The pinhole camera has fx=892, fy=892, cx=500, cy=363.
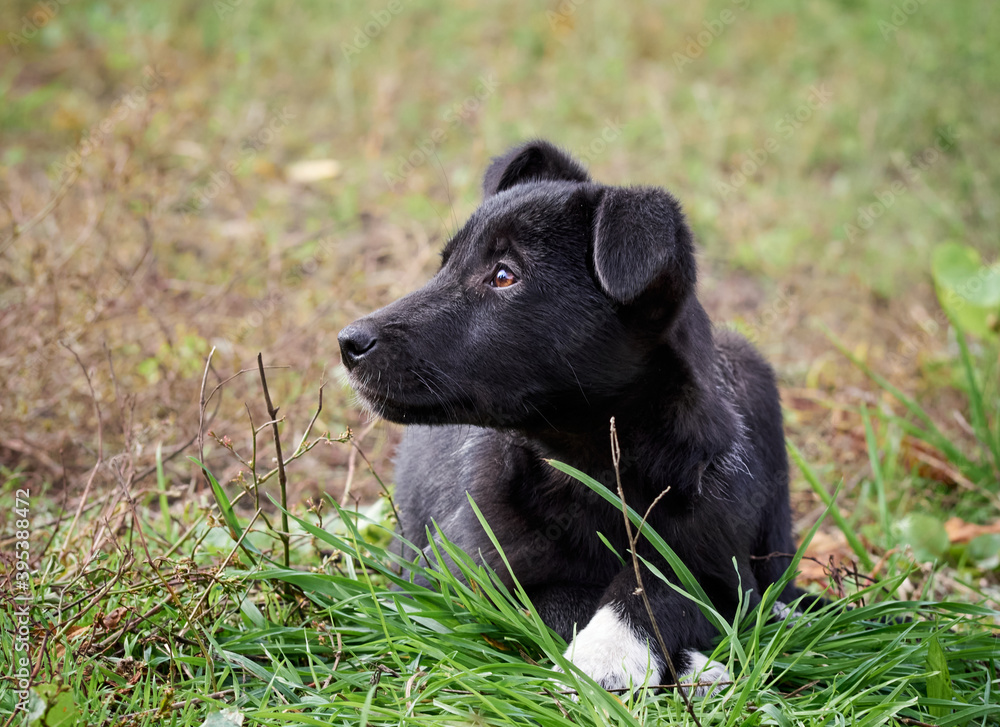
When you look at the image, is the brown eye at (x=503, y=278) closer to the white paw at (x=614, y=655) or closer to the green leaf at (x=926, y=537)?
the white paw at (x=614, y=655)

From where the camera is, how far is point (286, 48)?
905cm

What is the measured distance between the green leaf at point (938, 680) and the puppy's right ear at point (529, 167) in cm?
202

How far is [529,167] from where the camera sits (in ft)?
11.4

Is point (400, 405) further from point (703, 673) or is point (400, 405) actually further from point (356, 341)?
point (703, 673)

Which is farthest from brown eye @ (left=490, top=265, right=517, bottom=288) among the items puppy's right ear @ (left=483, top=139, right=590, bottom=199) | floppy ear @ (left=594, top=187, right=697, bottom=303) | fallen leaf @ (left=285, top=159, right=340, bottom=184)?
fallen leaf @ (left=285, top=159, right=340, bottom=184)

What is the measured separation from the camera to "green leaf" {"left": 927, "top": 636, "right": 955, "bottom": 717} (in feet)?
8.27

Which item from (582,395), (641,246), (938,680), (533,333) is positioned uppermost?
(641,246)

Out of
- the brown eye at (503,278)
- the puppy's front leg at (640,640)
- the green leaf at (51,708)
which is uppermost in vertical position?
the brown eye at (503,278)

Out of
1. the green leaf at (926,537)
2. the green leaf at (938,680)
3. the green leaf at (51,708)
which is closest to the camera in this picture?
the green leaf at (51,708)

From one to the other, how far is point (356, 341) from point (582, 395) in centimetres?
72

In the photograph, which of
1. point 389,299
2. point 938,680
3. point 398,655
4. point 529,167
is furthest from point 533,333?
point 389,299

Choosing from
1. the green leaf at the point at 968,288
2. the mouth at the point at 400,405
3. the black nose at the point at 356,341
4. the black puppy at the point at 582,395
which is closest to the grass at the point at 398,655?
the black puppy at the point at 582,395

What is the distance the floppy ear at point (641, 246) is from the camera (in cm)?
257

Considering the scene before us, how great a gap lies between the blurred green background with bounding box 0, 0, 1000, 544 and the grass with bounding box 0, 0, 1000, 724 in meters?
0.03
